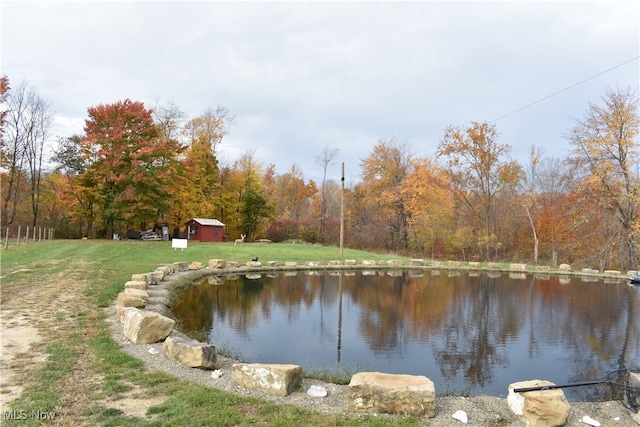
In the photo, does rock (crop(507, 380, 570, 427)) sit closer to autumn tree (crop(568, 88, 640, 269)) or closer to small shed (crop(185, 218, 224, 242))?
autumn tree (crop(568, 88, 640, 269))

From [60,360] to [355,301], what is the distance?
352 inches

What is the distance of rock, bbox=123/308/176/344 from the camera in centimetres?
652

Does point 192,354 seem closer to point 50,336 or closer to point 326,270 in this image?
point 50,336

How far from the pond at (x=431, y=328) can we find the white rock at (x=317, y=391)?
1.97 m

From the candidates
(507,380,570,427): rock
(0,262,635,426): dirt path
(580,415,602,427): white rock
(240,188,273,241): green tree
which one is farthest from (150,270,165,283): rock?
(240,188,273,241): green tree

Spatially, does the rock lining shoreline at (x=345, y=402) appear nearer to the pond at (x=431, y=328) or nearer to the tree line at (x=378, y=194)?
the pond at (x=431, y=328)

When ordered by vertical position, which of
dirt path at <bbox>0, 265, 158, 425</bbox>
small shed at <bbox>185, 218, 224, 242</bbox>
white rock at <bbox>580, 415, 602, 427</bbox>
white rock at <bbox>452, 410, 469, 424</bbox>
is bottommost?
white rock at <bbox>580, 415, 602, 427</bbox>

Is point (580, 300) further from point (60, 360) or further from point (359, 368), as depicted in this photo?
point (60, 360)

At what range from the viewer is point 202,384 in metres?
4.87

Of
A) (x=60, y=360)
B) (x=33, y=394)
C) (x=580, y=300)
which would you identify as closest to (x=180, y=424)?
(x=33, y=394)

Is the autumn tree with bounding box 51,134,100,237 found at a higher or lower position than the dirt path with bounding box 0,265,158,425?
higher

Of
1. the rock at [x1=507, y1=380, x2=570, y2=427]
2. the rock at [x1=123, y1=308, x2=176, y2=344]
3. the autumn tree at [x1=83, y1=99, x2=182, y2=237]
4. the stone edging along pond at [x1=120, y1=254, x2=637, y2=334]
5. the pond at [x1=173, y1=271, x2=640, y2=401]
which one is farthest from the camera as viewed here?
the autumn tree at [x1=83, y1=99, x2=182, y2=237]

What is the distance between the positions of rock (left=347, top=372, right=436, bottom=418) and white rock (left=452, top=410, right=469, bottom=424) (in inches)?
8.8

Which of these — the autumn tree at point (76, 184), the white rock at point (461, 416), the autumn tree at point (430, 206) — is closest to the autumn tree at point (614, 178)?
the autumn tree at point (430, 206)
